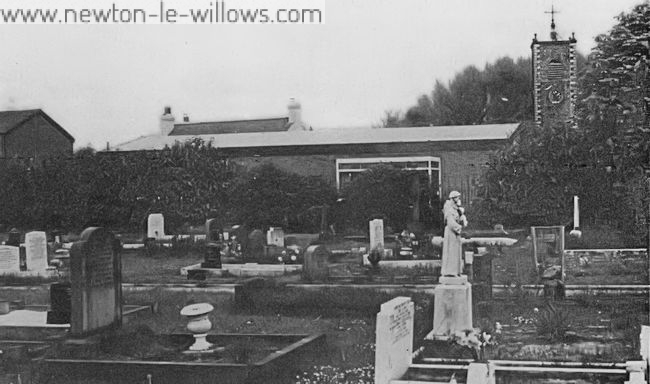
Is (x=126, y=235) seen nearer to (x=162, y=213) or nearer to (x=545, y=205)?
(x=162, y=213)

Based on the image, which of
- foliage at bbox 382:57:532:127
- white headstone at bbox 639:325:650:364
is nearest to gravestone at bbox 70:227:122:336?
foliage at bbox 382:57:532:127

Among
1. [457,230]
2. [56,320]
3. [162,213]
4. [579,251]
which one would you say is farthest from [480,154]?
[56,320]

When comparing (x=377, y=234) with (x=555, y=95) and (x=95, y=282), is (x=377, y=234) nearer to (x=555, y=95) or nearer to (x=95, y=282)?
(x=555, y=95)

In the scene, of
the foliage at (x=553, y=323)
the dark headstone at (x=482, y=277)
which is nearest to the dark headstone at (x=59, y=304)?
the dark headstone at (x=482, y=277)

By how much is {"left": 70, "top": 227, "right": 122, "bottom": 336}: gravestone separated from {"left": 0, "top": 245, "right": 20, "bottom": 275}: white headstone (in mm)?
795

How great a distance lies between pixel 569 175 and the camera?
19.2ft

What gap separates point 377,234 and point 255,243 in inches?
35.7

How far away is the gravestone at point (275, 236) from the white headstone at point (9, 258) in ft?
6.34

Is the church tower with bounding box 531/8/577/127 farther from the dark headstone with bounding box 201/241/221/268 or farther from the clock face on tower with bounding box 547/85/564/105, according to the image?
the dark headstone with bounding box 201/241/221/268

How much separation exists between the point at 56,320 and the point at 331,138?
97.5 inches

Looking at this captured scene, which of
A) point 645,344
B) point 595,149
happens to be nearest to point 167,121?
point 595,149

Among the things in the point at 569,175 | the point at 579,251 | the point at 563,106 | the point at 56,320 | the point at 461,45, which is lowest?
the point at 56,320

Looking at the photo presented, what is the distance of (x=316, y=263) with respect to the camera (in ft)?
20.3

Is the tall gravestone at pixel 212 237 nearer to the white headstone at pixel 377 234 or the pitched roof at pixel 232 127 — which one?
the pitched roof at pixel 232 127
